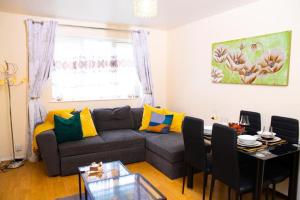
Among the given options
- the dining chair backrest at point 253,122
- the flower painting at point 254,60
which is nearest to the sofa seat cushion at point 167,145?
the dining chair backrest at point 253,122

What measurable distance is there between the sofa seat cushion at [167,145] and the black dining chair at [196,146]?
1.04 ft

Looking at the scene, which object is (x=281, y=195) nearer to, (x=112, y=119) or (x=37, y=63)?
(x=112, y=119)

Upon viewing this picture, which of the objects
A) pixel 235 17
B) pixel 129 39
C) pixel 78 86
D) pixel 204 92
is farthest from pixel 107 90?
pixel 235 17

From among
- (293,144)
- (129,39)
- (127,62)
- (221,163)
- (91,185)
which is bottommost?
(91,185)

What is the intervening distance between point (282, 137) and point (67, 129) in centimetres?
277

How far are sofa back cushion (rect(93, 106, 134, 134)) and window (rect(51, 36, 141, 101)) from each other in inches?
19.2

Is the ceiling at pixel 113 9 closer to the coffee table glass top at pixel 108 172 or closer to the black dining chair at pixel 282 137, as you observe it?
the black dining chair at pixel 282 137

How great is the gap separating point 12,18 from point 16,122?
167 centimetres

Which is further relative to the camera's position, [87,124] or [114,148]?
[87,124]

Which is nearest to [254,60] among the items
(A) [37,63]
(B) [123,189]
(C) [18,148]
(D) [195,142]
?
(D) [195,142]

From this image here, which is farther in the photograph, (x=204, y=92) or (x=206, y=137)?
(x=204, y=92)

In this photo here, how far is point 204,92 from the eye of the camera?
3.80 metres

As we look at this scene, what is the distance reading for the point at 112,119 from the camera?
12.9 feet

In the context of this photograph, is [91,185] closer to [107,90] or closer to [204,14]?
[107,90]
